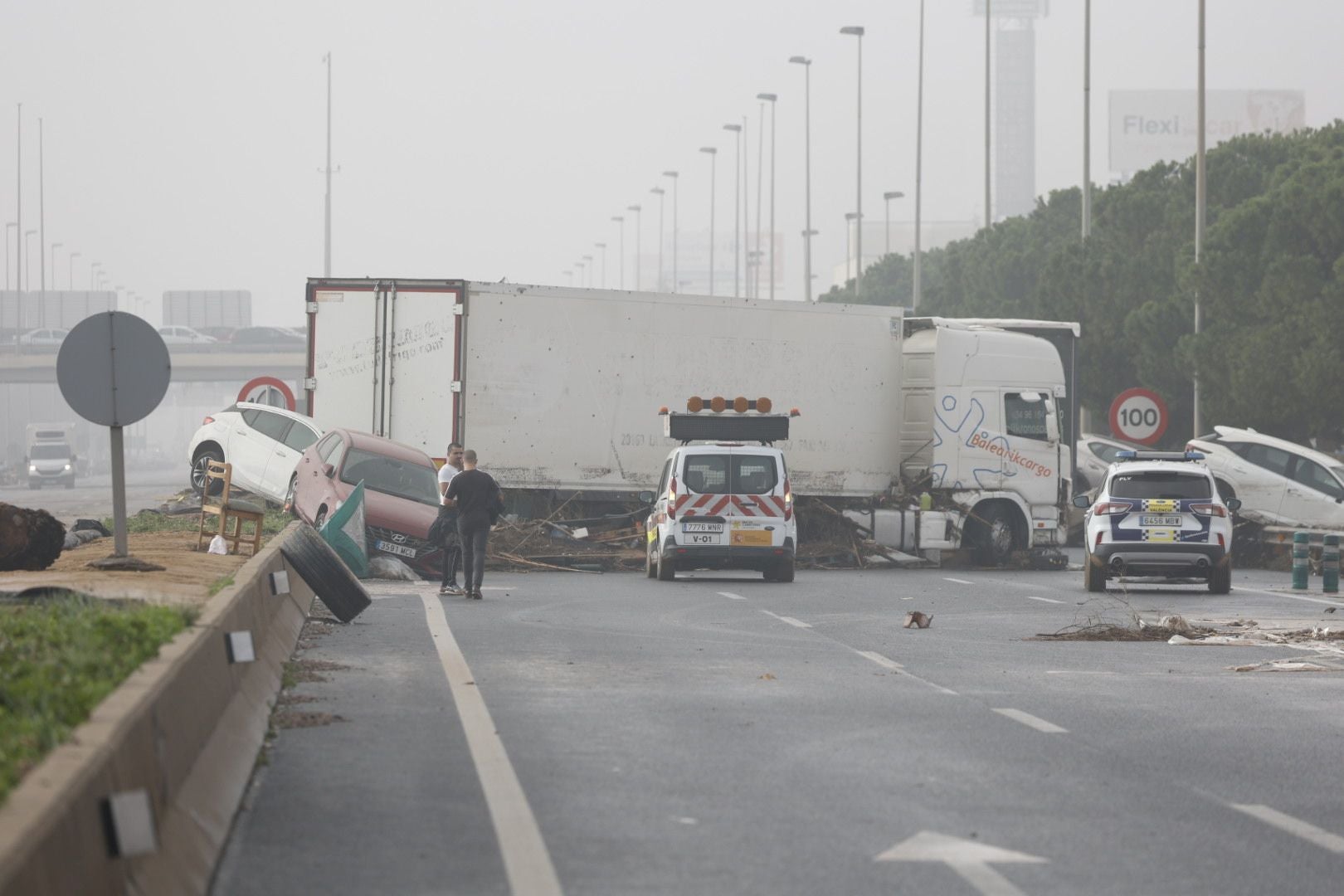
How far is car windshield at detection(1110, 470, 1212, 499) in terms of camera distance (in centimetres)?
2577

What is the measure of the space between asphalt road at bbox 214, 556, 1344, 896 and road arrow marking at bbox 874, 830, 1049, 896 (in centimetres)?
2

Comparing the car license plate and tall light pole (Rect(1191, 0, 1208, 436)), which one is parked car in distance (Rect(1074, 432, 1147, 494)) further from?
the car license plate

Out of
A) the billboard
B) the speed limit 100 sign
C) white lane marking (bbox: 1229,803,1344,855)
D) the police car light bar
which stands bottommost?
white lane marking (bbox: 1229,803,1344,855)

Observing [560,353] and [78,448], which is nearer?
[560,353]

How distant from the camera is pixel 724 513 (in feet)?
88.7

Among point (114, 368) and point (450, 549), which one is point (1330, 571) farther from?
point (114, 368)

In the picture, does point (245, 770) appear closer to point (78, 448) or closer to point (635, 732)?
point (635, 732)

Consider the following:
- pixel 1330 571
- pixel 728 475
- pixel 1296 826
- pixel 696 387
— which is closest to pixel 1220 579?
pixel 1330 571

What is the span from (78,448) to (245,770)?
505 feet

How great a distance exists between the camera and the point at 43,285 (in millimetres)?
133375

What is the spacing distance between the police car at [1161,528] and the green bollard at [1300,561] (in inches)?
79.1

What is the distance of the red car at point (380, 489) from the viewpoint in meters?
26.0

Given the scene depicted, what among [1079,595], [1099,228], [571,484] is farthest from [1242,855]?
[1099,228]

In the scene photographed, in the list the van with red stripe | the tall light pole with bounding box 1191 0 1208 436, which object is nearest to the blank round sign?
the van with red stripe
